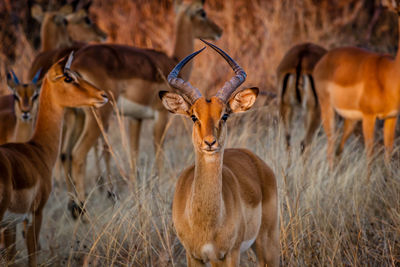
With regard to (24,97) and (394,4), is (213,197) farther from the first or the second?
(394,4)

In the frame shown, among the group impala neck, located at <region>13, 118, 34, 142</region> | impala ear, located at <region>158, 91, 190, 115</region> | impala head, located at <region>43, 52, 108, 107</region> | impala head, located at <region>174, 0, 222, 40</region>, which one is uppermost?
impala head, located at <region>174, 0, 222, 40</region>

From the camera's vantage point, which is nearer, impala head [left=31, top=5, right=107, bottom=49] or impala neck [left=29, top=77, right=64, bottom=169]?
impala neck [left=29, top=77, right=64, bottom=169]

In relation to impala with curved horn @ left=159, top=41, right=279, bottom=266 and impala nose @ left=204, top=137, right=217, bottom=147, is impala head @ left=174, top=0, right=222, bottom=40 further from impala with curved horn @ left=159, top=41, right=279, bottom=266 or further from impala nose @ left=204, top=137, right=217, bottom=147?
impala nose @ left=204, top=137, right=217, bottom=147

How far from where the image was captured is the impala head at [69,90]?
4719 mm

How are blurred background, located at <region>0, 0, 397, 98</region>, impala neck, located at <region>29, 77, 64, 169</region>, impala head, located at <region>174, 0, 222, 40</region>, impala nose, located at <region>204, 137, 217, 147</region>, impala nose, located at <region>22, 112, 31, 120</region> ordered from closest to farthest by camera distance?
impala nose, located at <region>204, 137, 217, 147</region>, impala neck, located at <region>29, 77, 64, 169</region>, impala nose, located at <region>22, 112, 31, 120</region>, impala head, located at <region>174, 0, 222, 40</region>, blurred background, located at <region>0, 0, 397, 98</region>

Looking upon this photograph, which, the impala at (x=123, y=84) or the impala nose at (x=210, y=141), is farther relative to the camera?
the impala at (x=123, y=84)

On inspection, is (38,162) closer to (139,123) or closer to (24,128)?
(24,128)

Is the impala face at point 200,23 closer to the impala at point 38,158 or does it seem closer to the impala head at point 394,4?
the impala head at point 394,4

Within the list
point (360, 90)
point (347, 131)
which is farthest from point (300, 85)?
point (360, 90)

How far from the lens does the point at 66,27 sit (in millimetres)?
8234

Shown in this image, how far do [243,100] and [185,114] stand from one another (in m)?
0.38

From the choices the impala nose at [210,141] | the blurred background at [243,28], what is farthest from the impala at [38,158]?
the blurred background at [243,28]

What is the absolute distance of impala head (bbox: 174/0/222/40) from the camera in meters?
7.93

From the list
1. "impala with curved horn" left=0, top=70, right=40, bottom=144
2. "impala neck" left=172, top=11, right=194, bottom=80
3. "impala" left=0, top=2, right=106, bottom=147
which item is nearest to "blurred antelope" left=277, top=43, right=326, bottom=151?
"impala neck" left=172, top=11, right=194, bottom=80
